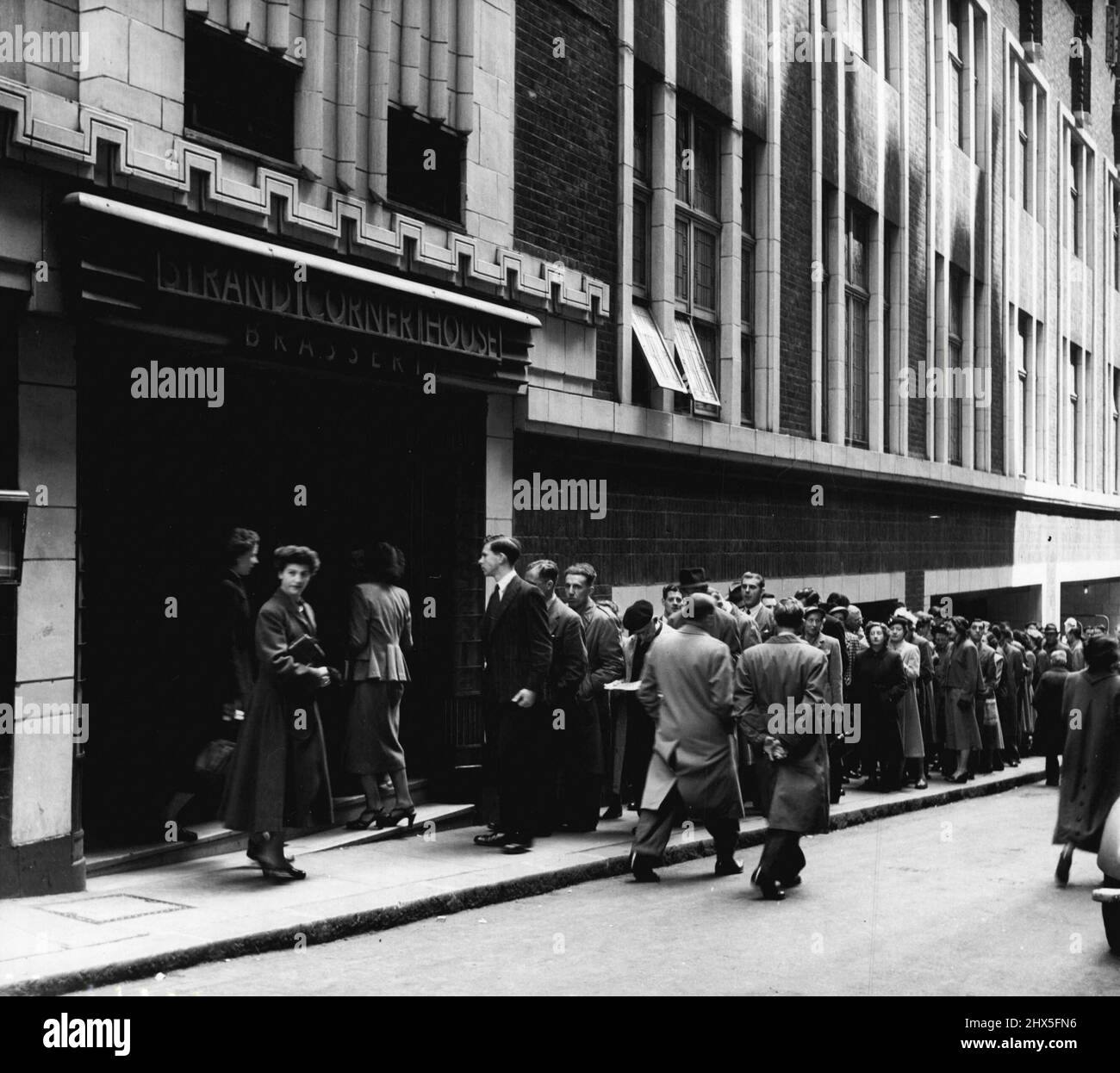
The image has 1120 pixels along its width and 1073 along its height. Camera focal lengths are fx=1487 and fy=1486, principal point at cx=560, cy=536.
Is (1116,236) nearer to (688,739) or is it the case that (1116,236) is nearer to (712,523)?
(712,523)

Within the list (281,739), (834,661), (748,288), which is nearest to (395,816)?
(281,739)

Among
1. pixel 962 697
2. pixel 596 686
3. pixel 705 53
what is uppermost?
pixel 705 53

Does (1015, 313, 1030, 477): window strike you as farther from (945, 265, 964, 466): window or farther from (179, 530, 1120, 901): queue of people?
(179, 530, 1120, 901): queue of people

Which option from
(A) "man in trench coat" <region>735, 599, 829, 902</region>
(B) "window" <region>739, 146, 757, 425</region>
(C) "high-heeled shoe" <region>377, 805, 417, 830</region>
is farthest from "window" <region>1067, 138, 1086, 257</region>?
(C) "high-heeled shoe" <region>377, 805, 417, 830</region>

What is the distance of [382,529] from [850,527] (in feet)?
36.0

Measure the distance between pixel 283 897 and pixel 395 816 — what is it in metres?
2.31

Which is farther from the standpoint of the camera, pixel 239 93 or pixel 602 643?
pixel 602 643

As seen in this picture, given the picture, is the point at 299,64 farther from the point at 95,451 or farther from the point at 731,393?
the point at 731,393

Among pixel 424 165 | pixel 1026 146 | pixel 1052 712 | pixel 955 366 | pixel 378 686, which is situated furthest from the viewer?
pixel 1026 146

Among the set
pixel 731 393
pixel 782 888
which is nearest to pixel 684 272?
pixel 731 393

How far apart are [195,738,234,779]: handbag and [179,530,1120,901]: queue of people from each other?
1cm

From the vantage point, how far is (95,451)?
29.5 ft

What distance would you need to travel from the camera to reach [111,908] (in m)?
7.84

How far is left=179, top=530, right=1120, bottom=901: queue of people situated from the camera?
858cm
